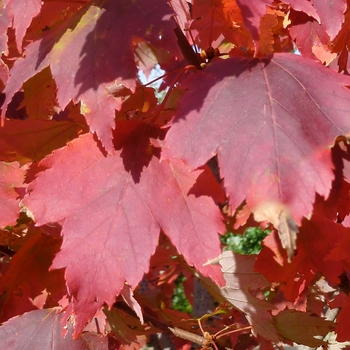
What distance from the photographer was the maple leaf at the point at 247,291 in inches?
38.0

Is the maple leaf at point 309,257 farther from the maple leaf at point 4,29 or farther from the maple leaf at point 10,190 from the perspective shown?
the maple leaf at point 4,29

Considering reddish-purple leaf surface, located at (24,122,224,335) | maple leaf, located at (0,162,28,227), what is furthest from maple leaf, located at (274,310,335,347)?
maple leaf, located at (0,162,28,227)

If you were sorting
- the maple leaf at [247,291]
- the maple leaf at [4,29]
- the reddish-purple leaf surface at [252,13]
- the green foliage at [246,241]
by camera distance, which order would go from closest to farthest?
the reddish-purple leaf surface at [252,13] < the maple leaf at [4,29] < the maple leaf at [247,291] < the green foliage at [246,241]

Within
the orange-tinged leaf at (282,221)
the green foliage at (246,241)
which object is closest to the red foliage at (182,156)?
the orange-tinged leaf at (282,221)

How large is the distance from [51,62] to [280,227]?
465mm

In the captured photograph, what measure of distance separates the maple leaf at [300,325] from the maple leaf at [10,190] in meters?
0.55

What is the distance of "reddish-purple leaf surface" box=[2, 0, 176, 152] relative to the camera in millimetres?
747

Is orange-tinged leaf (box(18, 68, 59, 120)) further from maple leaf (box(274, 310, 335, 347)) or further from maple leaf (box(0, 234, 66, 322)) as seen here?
maple leaf (box(274, 310, 335, 347))

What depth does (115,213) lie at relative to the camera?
31.0 inches

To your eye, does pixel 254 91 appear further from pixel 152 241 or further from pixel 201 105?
pixel 152 241

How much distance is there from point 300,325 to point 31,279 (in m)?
0.59

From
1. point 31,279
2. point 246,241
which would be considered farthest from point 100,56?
point 246,241

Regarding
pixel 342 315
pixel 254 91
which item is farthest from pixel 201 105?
pixel 342 315

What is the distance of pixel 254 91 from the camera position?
2.40ft
